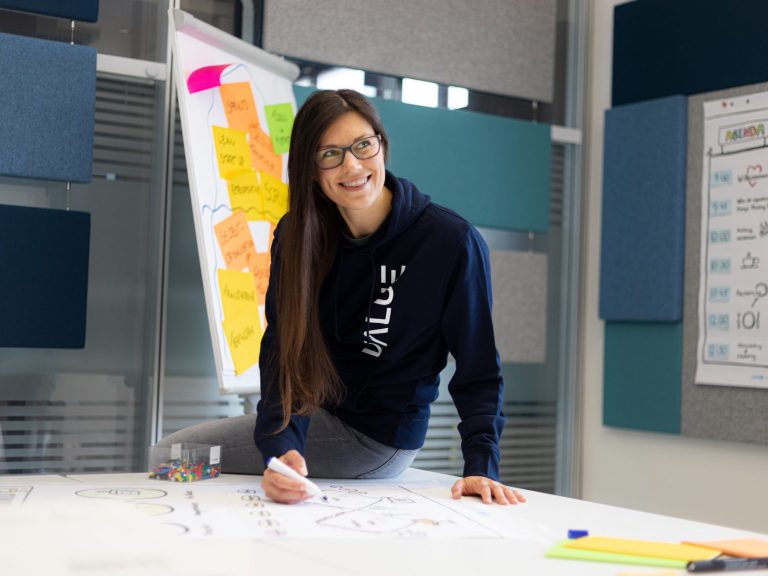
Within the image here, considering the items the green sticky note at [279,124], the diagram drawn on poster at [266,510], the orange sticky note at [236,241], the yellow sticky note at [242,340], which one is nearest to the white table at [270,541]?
the diagram drawn on poster at [266,510]

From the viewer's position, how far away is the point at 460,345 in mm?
1899

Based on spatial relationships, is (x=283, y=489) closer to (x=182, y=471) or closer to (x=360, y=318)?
(x=182, y=471)

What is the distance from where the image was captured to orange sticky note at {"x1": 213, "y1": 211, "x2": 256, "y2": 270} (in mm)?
2576

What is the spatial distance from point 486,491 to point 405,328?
1.34 ft

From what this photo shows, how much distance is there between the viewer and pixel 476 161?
3580 mm

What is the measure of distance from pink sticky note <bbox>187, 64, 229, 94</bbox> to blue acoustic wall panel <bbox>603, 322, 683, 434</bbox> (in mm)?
1767

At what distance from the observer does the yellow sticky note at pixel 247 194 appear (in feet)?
8.68

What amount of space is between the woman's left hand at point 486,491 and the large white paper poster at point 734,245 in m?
1.70

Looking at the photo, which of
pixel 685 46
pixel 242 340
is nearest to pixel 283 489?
pixel 242 340

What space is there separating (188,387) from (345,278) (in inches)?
45.0

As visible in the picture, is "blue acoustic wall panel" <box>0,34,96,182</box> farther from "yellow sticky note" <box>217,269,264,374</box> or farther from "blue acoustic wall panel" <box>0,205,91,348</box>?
"yellow sticky note" <box>217,269,264,374</box>

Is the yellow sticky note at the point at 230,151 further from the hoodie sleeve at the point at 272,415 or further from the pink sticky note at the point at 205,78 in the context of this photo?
the hoodie sleeve at the point at 272,415

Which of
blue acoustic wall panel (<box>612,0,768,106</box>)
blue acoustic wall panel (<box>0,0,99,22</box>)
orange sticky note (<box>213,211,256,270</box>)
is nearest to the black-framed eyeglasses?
orange sticky note (<box>213,211,256,270</box>)

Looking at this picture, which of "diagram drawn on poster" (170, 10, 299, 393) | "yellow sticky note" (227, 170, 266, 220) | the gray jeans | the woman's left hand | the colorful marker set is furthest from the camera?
"yellow sticky note" (227, 170, 266, 220)
